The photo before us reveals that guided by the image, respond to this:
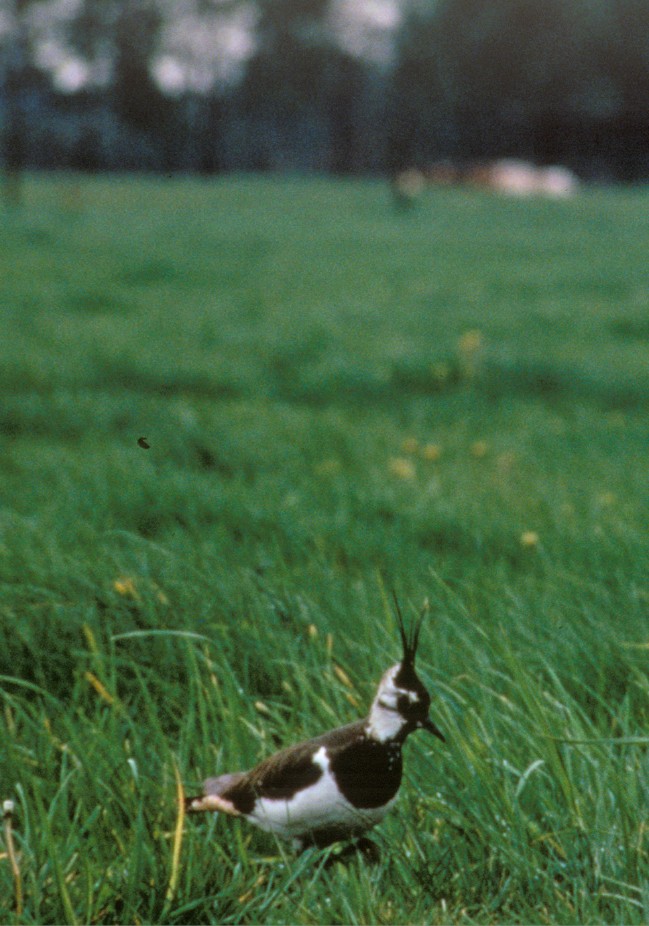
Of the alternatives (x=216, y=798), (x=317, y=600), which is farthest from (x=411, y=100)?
(x=216, y=798)

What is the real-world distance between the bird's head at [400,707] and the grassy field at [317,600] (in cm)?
20

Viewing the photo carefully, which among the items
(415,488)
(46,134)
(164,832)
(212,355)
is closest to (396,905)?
(164,832)

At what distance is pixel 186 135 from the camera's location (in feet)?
152

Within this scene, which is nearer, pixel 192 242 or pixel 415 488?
pixel 415 488

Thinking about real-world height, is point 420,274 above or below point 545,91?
below

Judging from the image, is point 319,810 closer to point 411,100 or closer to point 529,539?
point 529,539

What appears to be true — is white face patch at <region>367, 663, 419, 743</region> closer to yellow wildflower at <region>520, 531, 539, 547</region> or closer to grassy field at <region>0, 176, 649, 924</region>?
grassy field at <region>0, 176, 649, 924</region>

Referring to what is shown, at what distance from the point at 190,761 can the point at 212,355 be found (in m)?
5.84

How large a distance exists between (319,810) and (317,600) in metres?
0.99

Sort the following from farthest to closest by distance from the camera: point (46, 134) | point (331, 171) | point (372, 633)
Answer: point (331, 171) → point (46, 134) → point (372, 633)

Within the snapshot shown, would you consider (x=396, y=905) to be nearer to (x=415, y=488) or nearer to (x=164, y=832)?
(x=164, y=832)

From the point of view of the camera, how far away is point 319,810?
1507mm

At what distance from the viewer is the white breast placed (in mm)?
1489

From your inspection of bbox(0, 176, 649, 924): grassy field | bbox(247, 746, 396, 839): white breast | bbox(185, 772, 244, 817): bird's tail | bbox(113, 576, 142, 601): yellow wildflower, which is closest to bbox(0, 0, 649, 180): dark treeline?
bbox(0, 176, 649, 924): grassy field
